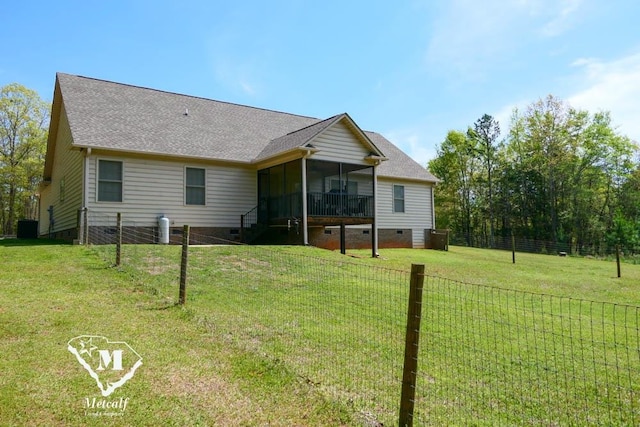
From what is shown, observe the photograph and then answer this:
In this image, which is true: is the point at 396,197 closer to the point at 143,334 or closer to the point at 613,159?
the point at 143,334

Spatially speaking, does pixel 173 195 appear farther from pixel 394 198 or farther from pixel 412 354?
pixel 412 354

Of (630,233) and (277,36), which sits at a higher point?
(277,36)

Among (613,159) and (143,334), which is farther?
(613,159)

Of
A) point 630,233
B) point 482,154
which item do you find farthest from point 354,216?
point 482,154

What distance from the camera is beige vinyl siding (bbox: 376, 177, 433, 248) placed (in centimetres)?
1978

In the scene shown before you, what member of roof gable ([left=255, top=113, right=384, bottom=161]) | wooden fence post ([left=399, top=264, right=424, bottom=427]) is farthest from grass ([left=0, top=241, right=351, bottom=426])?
roof gable ([left=255, top=113, right=384, bottom=161])

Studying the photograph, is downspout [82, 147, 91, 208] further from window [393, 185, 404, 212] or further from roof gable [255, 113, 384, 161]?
window [393, 185, 404, 212]

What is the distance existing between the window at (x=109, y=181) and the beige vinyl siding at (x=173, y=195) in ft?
0.46

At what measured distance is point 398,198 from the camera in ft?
67.0

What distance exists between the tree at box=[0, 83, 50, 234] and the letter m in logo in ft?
121

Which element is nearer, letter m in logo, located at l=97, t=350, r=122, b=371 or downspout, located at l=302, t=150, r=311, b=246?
letter m in logo, located at l=97, t=350, r=122, b=371

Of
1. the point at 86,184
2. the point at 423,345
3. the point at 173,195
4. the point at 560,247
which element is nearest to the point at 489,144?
the point at 560,247

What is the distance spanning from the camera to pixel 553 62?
20531 mm

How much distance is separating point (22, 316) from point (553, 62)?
23558 millimetres
